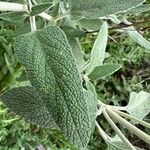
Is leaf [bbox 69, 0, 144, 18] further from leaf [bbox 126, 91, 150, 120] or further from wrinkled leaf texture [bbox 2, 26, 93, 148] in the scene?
leaf [bbox 126, 91, 150, 120]

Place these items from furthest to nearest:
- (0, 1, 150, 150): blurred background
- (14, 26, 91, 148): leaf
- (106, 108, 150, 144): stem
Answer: (0, 1, 150, 150): blurred background
(106, 108, 150, 144): stem
(14, 26, 91, 148): leaf

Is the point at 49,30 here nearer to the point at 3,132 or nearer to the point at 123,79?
the point at 3,132

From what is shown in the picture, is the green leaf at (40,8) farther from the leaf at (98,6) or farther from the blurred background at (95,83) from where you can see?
the blurred background at (95,83)

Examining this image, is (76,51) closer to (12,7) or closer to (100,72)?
(100,72)

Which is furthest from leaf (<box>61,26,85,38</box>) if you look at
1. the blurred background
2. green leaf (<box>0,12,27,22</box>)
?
the blurred background

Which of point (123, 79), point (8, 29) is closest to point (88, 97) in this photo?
point (8, 29)

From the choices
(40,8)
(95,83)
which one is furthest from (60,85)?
(95,83)

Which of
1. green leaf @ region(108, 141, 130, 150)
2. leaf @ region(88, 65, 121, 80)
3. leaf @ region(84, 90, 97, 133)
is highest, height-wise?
leaf @ region(88, 65, 121, 80)
